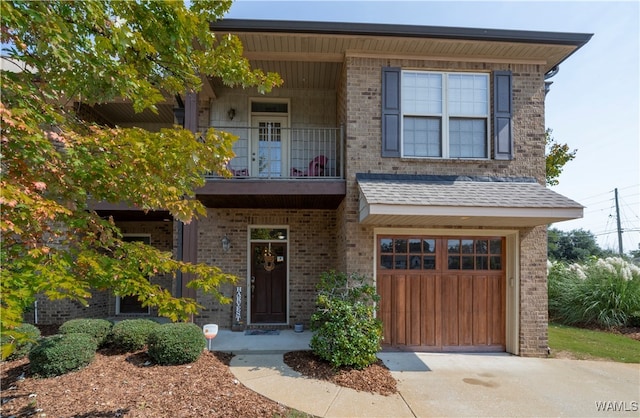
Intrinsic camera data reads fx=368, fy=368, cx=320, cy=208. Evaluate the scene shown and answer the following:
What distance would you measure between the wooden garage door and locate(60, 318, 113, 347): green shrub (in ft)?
16.6

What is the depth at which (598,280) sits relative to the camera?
33.4ft

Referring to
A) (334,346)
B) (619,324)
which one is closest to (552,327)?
(619,324)

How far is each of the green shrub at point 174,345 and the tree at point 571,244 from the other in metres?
28.3

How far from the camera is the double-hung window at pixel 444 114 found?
7129mm

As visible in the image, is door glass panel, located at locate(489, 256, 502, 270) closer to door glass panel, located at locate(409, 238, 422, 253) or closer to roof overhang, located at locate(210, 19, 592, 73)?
door glass panel, located at locate(409, 238, 422, 253)

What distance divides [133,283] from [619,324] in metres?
11.3

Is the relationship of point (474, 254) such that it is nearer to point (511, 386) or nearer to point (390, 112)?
point (511, 386)

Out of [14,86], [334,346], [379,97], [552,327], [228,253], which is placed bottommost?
[552,327]

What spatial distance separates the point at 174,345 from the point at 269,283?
3315mm

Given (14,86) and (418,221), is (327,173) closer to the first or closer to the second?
(418,221)

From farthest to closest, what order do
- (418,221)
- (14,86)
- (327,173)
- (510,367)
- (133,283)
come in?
1. (327,173)
2. (418,221)
3. (510,367)
4. (133,283)
5. (14,86)

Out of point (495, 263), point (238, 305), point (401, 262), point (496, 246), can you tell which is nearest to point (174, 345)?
point (238, 305)

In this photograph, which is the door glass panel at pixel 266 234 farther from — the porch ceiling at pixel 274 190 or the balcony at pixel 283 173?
the porch ceiling at pixel 274 190

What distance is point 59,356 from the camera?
543 cm
